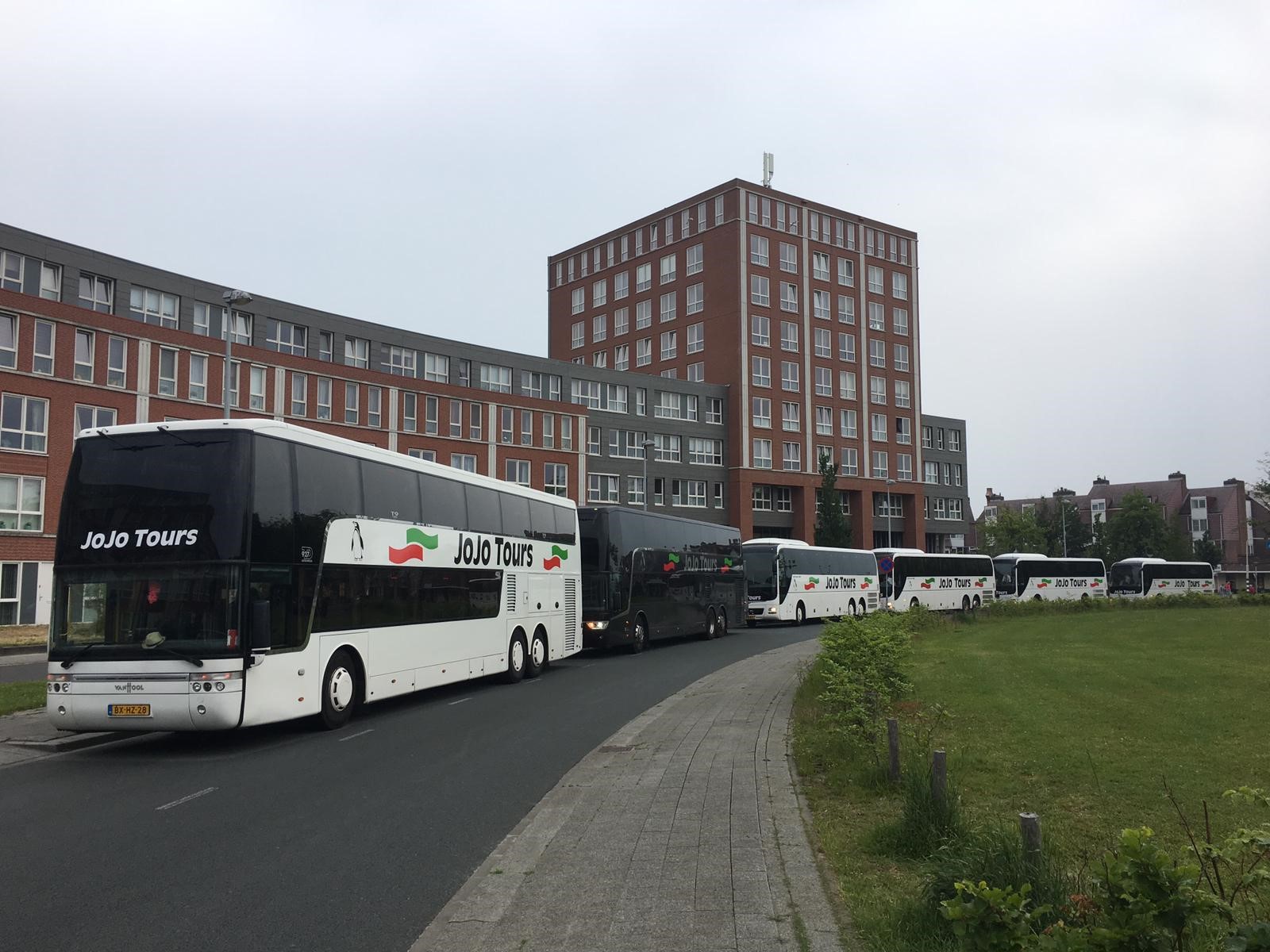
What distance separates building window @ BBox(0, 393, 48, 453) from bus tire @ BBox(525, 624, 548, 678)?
27480 millimetres

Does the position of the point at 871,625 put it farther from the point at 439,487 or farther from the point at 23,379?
the point at 23,379

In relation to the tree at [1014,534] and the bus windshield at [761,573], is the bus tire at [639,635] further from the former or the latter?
the tree at [1014,534]

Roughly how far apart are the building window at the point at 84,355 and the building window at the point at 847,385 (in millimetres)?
53650

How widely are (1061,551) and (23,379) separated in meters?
98.6

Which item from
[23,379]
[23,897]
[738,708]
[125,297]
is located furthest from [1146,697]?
[125,297]

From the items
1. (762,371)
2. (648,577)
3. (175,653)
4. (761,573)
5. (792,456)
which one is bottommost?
(175,653)

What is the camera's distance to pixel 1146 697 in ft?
47.1

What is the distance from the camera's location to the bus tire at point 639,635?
2862 centimetres

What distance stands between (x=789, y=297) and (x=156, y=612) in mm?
69215

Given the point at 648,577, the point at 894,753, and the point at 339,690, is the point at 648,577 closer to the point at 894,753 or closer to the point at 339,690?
the point at 339,690

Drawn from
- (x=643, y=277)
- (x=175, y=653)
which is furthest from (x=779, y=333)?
(x=175, y=653)

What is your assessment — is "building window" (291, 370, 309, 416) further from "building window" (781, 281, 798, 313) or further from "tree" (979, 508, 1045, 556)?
"tree" (979, 508, 1045, 556)

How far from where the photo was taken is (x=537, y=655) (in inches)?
872

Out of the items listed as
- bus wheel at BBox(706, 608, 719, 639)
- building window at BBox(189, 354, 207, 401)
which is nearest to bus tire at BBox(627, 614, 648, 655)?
bus wheel at BBox(706, 608, 719, 639)
